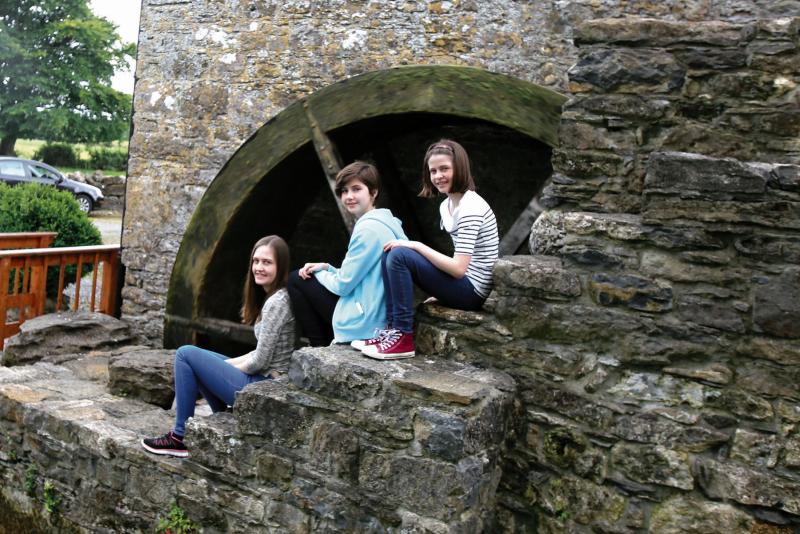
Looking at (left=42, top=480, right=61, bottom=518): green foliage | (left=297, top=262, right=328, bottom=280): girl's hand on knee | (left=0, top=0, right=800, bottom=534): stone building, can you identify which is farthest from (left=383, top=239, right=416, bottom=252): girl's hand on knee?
(left=42, top=480, right=61, bottom=518): green foliage

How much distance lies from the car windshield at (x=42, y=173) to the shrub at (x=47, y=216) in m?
9.91

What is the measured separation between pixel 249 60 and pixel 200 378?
2682 millimetres

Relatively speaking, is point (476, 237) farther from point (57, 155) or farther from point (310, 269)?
point (57, 155)

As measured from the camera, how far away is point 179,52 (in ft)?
18.5

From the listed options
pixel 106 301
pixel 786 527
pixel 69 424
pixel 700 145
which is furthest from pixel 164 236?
pixel 786 527

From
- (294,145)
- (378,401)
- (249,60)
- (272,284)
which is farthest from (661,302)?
(249,60)

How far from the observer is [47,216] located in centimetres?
805

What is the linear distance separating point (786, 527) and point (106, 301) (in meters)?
5.25

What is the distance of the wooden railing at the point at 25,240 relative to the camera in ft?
23.1

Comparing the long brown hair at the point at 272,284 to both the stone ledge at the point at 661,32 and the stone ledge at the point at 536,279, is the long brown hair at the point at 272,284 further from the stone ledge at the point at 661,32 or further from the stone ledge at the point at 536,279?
the stone ledge at the point at 661,32

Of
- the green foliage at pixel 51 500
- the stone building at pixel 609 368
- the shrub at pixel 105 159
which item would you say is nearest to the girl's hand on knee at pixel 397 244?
the stone building at pixel 609 368

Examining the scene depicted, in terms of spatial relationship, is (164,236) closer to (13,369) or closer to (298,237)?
(298,237)

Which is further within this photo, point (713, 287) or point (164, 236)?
point (164, 236)

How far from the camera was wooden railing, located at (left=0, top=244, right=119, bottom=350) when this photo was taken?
5.69 metres
